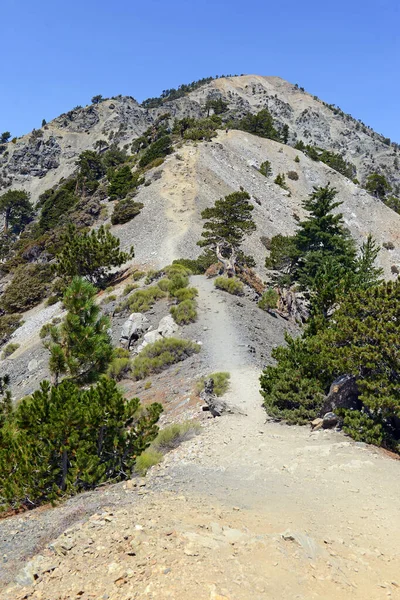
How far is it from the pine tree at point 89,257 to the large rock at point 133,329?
10.7 m

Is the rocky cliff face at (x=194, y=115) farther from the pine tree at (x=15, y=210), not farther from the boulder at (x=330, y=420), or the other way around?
the boulder at (x=330, y=420)

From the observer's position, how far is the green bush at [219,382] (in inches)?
628

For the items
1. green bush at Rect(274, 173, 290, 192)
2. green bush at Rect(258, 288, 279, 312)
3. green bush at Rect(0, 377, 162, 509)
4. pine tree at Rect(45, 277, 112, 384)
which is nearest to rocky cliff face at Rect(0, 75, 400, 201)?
green bush at Rect(274, 173, 290, 192)

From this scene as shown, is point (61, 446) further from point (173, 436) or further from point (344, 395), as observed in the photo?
point (344, 395)

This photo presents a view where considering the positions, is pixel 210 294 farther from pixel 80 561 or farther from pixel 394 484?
pixel 80 561

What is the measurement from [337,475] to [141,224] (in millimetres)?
39518

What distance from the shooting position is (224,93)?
513 feet

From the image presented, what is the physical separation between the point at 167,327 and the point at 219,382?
26.3 feet

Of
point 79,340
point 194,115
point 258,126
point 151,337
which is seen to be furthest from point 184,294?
point 194,115

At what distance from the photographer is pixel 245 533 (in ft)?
21.7

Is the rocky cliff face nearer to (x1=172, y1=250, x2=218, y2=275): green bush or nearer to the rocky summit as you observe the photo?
(x1=172, y1=250, x2=218, y2=275): green bush

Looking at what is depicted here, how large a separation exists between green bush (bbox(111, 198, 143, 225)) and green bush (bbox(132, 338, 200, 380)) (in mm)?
28577

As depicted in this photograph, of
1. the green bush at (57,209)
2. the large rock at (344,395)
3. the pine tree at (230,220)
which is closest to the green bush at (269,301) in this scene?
the pine tree at (230,220)

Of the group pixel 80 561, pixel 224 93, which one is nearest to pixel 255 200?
pixel 80 561
